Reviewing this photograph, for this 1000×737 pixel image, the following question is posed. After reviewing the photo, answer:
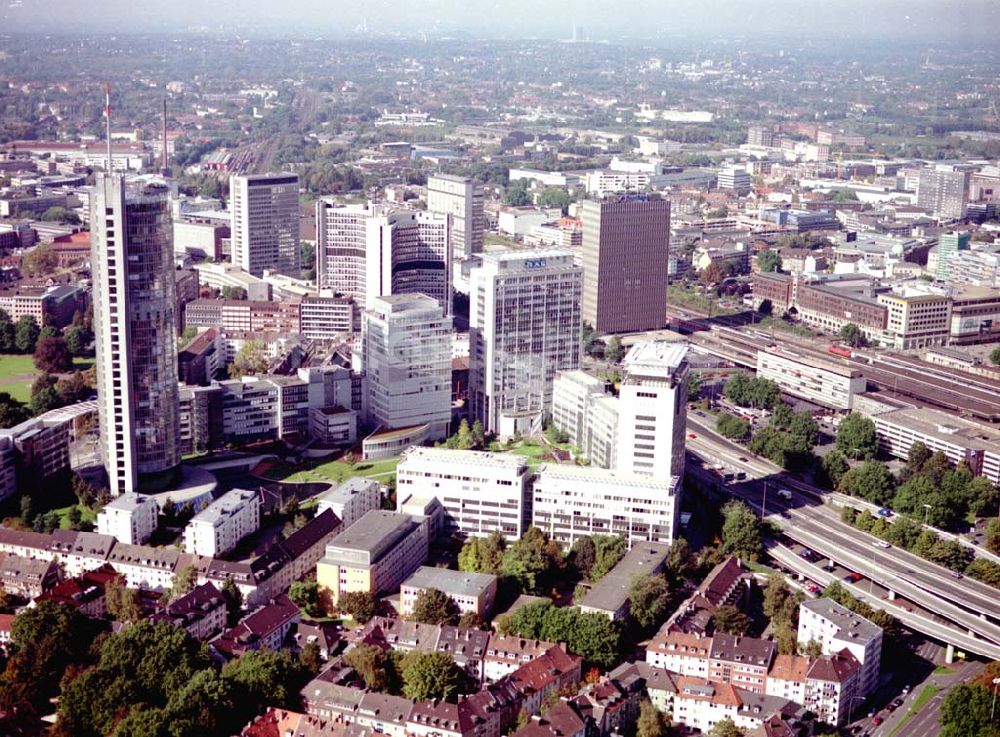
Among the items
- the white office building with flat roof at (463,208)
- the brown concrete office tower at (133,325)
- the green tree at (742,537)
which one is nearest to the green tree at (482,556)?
the green tree at (742,537)

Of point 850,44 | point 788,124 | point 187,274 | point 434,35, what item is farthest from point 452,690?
point 434,35

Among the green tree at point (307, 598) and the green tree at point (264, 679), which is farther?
the green tree at point (307, 598)

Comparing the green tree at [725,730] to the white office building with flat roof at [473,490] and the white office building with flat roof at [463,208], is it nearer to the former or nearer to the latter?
the white office building with flat roof at [473,490]

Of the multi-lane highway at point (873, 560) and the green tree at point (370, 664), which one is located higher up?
the green tree at point (370, 664)

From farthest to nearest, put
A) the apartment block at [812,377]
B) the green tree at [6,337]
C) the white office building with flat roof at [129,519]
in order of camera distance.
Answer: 1. the green tree at [6,337]
2. the apartment block at [812,377]
3. the white office building with flat roof at [129,519]

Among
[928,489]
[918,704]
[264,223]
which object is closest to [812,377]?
[928,489]

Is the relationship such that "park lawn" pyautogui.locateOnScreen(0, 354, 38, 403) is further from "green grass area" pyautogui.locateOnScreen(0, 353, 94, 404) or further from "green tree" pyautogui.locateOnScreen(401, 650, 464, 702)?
"green tree" pyautogui.locateOnScreen(401, 650, 464, 702)
